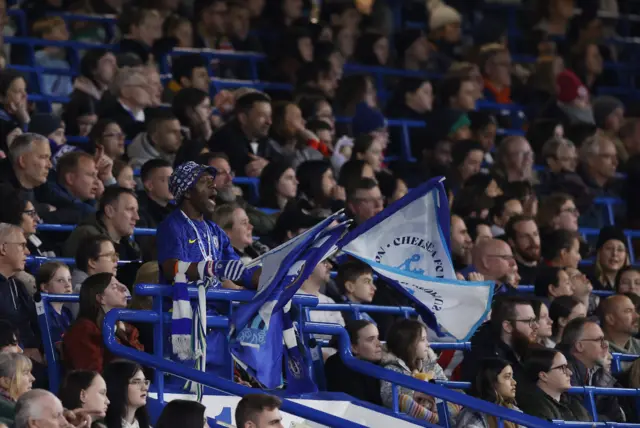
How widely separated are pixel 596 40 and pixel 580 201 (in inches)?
152

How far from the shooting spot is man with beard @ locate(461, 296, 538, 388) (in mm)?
10617

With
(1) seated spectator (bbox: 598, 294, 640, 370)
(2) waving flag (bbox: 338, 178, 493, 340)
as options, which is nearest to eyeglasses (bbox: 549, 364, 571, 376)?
(2) waving flag (bbox: 338, 178, 493, 340)

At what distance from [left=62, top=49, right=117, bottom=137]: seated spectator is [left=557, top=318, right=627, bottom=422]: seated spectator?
13.2 ft

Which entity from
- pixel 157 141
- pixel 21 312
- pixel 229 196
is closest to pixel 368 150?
pixel 157 141

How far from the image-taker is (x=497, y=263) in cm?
1181

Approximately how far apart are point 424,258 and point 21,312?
2.33 metres

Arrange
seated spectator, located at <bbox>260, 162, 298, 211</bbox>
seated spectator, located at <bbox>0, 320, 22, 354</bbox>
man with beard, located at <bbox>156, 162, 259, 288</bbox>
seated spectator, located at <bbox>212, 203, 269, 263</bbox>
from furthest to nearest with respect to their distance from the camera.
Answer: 1. seated spectator, located at <bbox>260, 162, 298, 211</bbox>
2. seated spectator, located at <bbox>212, 203, 269, 263</bbox>
3. man with beard, located at <bbox>156, 162, 259, 288</bbox>
4. seated spectator, located at <bbox>0, 320, 22, 354</bbox>

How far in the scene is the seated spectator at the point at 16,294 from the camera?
938 cm

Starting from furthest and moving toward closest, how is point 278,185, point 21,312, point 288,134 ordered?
point 288,134 < point 278,185 < point 21,312

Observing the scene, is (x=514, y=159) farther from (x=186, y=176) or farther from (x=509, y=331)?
(x=186, y=176)

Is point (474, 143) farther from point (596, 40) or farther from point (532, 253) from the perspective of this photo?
point (596, 40)

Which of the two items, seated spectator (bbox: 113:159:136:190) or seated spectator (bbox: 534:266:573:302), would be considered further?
seated spectator (bbox: 534:266:573:302)

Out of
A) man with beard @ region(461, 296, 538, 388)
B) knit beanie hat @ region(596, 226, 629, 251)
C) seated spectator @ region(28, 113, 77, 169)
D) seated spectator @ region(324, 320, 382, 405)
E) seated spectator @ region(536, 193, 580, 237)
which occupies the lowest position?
knit beanie hat @ region(596, 226, 629, 251)

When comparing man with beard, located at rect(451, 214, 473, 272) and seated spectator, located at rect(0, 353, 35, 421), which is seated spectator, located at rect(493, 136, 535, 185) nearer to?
man with beard, located at rect(451, 214, 473, 272)
